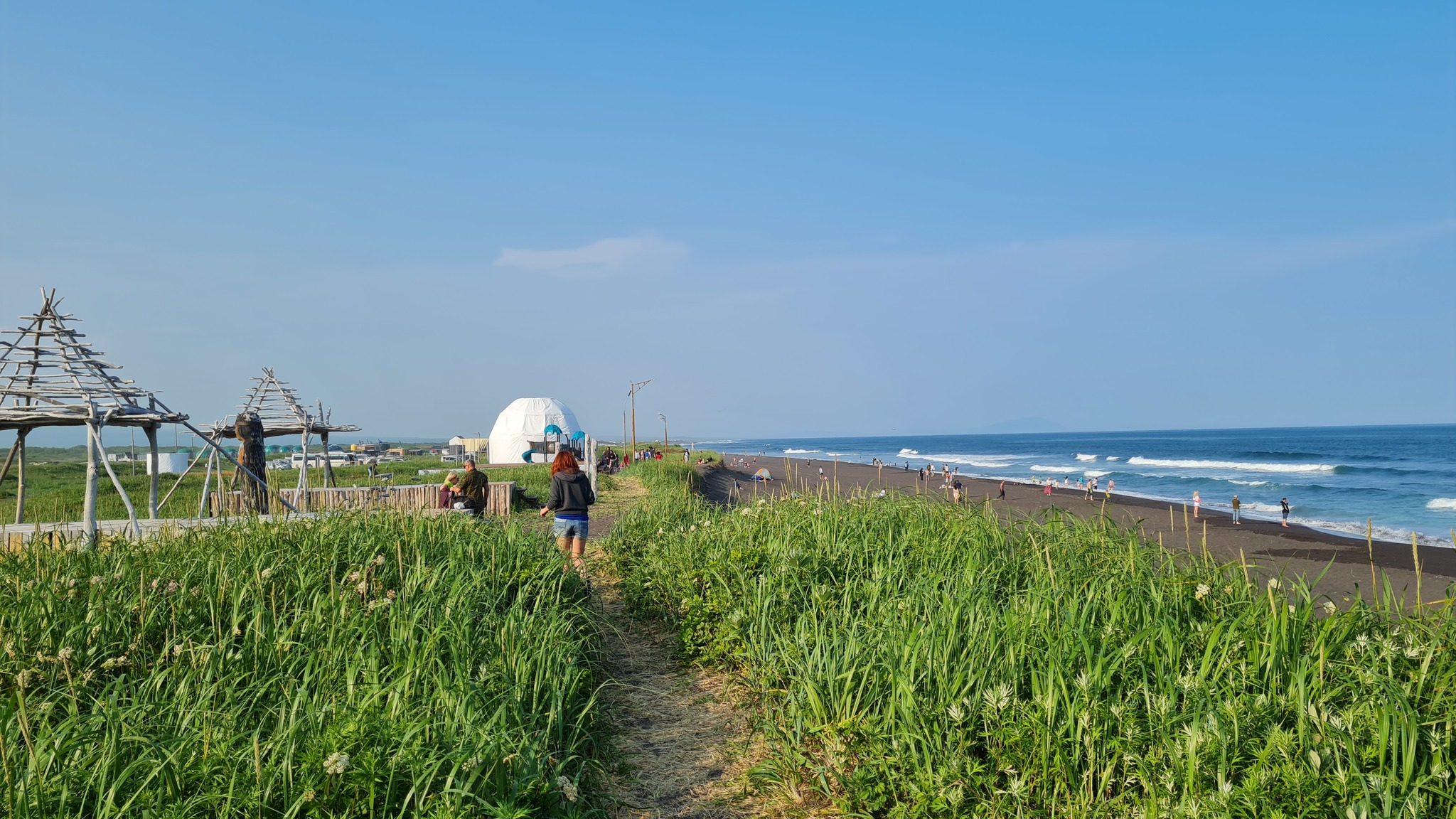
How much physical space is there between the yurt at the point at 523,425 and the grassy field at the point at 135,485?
7214 millimetres

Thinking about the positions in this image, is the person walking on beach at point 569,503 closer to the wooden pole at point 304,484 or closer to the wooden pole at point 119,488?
the wooden pole at point 119,488

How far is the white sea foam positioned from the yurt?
44049mm

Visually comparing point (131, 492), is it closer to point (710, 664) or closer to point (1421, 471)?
point (710, 664)

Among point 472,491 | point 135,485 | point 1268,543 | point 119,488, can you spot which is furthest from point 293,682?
point 135,485

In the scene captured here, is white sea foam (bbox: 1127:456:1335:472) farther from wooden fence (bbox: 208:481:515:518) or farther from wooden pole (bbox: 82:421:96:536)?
wooden pole (bbox: 82:421:96:536)

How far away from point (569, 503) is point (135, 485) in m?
20.7

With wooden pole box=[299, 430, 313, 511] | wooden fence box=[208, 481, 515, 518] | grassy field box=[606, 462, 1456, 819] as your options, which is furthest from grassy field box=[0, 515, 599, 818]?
wooden pole box=[299, 430, 313, 511]

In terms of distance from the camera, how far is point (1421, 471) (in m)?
48.2

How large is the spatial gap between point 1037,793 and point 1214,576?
252 centimetres

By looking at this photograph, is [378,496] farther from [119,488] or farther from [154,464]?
[119,488]

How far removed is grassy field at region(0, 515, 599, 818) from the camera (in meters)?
2.74

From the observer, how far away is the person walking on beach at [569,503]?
877cm

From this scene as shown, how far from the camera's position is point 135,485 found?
22.6m

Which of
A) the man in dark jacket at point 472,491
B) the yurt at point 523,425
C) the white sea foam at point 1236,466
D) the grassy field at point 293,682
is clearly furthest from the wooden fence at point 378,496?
the white sea foam at point 1236,466
